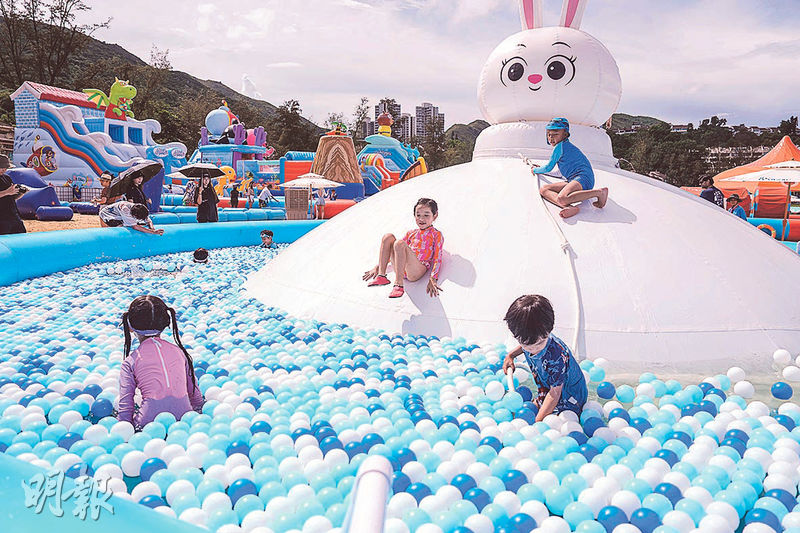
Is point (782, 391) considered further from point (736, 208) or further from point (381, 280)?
point (736, 208)

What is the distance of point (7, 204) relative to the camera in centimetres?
674

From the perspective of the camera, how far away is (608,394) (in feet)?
10.9

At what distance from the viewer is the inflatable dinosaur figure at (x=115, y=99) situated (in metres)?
25.9

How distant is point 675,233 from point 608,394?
5.62 feet

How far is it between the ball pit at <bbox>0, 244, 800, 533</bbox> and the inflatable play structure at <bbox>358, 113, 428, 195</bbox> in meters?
21.8

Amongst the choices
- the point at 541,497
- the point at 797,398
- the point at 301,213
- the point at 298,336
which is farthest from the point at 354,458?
the point at 301,213

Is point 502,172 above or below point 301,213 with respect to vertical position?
above

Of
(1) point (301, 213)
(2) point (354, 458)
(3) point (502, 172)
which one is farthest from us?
(1) point (301, 213)

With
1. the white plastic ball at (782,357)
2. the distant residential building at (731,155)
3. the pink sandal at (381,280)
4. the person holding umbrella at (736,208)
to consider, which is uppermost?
the distant residential building at (731,155)

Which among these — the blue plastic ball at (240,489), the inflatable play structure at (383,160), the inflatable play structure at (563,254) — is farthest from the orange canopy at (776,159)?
the blue plastic ball at (240,489)

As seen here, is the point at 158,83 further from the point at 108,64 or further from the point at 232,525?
the point at 232,525

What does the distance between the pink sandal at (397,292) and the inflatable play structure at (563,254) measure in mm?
74

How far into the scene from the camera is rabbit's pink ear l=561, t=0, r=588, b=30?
5469 millimetres

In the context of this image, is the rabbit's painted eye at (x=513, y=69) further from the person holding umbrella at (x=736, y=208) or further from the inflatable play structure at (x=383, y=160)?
the inflatable play structure at (x=383, y=160)
